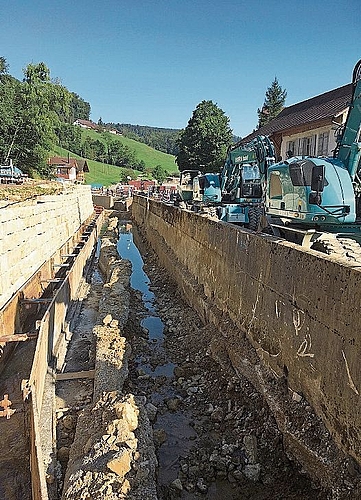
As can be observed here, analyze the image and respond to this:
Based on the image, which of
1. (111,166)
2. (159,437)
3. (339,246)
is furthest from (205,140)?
(111,166)

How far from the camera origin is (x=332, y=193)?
760cm

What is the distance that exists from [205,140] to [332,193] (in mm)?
38128

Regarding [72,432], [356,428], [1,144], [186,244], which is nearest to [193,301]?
[186,244]

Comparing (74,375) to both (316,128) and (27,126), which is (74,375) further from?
(27,126)

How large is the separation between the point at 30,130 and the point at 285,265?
1757 inches

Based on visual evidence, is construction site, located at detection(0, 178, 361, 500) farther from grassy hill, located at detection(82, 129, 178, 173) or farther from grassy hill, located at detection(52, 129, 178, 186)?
grassy hill, located at detection(82, 129, 178, 173)

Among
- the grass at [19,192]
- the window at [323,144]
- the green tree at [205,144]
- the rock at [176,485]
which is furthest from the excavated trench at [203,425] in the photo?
the green tree at [205,144]

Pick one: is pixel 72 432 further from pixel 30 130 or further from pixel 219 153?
pixel 30 130

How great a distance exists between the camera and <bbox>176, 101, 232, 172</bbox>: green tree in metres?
44.0

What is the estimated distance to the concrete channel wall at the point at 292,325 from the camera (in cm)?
455

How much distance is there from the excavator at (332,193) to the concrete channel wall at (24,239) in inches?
263

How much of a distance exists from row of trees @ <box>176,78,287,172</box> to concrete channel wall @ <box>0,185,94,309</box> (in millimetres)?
26212

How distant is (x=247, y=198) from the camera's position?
15.5 m

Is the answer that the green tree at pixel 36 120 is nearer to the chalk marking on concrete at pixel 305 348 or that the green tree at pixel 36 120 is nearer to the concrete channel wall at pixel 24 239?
the concrete channel wall at pixel 24 239
